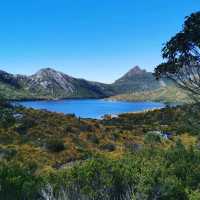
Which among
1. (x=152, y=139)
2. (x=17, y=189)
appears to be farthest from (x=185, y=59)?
(x=152, y=139)

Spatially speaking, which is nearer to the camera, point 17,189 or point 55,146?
point 17,189

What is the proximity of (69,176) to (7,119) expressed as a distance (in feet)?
118

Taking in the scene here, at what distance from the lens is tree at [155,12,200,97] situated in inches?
673

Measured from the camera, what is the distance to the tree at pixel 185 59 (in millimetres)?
17094

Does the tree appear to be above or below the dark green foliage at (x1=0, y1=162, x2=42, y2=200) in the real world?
above

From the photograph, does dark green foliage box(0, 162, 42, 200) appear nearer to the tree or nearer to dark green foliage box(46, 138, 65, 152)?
the tree

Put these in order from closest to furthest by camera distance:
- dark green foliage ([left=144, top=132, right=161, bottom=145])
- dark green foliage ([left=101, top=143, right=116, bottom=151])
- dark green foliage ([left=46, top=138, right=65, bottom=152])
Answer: dark green foliage ([left=46, top=138, right=65, bottom=152]) → dark green foliage ([left=101, top=143, right=116, bottom=151]) → dark green foliage ([left=144, top=132, right=161, bottom=145])

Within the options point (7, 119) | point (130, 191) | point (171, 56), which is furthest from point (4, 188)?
point (7, 119)

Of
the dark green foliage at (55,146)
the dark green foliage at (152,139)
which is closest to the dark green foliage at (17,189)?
the dark green foliage at (55,146)

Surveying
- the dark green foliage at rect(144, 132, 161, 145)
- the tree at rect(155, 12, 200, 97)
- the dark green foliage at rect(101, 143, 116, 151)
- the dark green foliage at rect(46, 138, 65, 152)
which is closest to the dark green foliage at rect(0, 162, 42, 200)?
the tree at rect(155, 12, 200, 97)

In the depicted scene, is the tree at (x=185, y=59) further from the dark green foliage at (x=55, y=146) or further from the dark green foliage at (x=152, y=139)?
the dark green foliage at (x=152, y=139)

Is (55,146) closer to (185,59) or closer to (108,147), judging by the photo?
(108,147)

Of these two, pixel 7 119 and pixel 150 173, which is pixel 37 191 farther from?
pixel 7 119

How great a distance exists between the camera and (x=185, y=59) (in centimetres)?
1819
